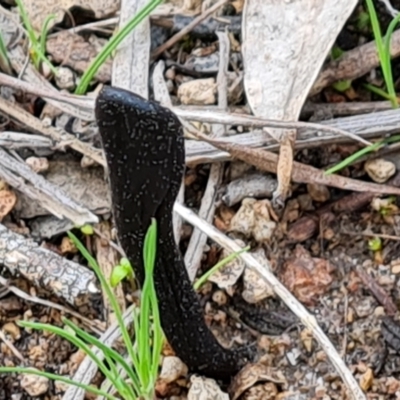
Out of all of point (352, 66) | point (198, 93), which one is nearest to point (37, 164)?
point (198, 93)

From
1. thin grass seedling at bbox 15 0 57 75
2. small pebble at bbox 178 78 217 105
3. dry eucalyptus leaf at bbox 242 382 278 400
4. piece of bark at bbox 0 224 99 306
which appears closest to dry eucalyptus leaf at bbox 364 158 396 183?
small pebble at bbox 178 78 217 105

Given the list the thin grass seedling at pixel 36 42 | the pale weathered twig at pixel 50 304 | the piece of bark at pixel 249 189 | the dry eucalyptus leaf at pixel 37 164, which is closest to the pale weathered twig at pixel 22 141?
the dry eucalyptus leaf at pixel 37 164

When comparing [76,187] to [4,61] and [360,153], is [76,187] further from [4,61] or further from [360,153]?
[360,153]

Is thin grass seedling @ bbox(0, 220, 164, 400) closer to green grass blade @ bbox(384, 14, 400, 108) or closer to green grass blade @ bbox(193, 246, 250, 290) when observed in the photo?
green grass blade @ bbox(193, 246, 250, 290)

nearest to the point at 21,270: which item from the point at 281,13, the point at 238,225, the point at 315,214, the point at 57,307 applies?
the point at 57,307

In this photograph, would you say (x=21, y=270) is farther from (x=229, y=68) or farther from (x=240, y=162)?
(x=229, y=68)

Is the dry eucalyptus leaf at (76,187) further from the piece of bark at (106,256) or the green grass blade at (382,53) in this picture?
the green grass blade at (382,53)
